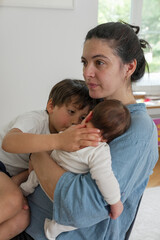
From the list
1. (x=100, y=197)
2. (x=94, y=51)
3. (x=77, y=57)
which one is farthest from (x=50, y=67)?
(x=100, y=197)

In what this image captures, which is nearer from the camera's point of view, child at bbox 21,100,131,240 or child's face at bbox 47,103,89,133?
child at bbox 21,100,131,240

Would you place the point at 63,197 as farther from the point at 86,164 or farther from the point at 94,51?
the point at 94,51

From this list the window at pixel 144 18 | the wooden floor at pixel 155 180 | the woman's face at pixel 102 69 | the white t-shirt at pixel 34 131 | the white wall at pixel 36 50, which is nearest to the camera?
the woman's face at pixel 102 69

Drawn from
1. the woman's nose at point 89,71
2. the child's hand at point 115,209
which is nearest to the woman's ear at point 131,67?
the woman's nose at point 89,71

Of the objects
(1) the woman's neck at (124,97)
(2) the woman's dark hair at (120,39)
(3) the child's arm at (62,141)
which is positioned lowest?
(3) the child's arm at (62,141)

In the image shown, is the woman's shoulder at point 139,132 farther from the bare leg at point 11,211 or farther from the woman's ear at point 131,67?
the bare leg at point 11,211

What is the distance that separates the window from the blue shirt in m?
2.59

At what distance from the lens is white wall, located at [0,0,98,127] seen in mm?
2703

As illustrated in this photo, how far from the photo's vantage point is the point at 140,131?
1.06 meters

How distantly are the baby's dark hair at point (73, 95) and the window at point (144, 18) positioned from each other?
2.26 metres

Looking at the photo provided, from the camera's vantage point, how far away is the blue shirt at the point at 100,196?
97 centimetres

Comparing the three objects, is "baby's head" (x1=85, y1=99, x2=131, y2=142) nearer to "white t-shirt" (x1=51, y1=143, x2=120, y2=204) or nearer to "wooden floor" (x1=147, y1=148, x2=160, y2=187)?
"white t-shirt" (x1=51, y1=143, x2=120, y2=204)

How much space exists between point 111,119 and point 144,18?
3216 millimetres

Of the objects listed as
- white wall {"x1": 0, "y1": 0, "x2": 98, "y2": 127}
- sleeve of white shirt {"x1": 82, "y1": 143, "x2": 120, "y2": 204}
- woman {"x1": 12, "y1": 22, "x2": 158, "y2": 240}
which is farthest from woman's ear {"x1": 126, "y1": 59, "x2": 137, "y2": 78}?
white wall {"x1": 0, "y1": 0, "x2": 98, "y2": 127}
